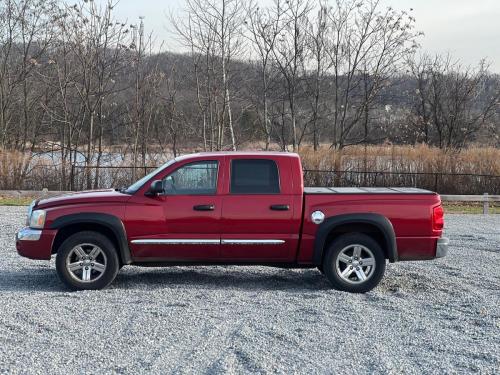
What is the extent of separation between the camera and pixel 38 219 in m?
7.55

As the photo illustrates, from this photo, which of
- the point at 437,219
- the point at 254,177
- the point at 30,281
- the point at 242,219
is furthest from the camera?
the point at 30,281

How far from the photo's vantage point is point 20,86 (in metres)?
34.7

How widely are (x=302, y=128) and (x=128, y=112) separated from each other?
10312 millimetres

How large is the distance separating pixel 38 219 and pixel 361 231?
4032 mm

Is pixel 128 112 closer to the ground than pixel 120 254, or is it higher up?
higher up

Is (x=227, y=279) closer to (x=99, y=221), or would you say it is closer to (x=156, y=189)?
(x=156, y=189)

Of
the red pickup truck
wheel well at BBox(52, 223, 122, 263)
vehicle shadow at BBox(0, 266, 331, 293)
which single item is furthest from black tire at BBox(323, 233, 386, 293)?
wheel well at BBox(52, 223, 122, 263)

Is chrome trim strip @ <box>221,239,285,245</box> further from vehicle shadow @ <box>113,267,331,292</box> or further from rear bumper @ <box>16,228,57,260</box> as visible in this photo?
rear bumper @ <box>16,228,57,260</box>

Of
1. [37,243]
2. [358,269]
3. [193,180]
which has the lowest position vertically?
[358,269]

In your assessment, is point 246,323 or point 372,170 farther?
point 372,170

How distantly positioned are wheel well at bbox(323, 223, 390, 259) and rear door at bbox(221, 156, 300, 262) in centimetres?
50

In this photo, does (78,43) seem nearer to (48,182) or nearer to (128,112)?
(128,112)

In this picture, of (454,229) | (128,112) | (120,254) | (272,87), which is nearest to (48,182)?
(128,112)

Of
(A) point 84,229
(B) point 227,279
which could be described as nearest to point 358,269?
(B) point 227,279
